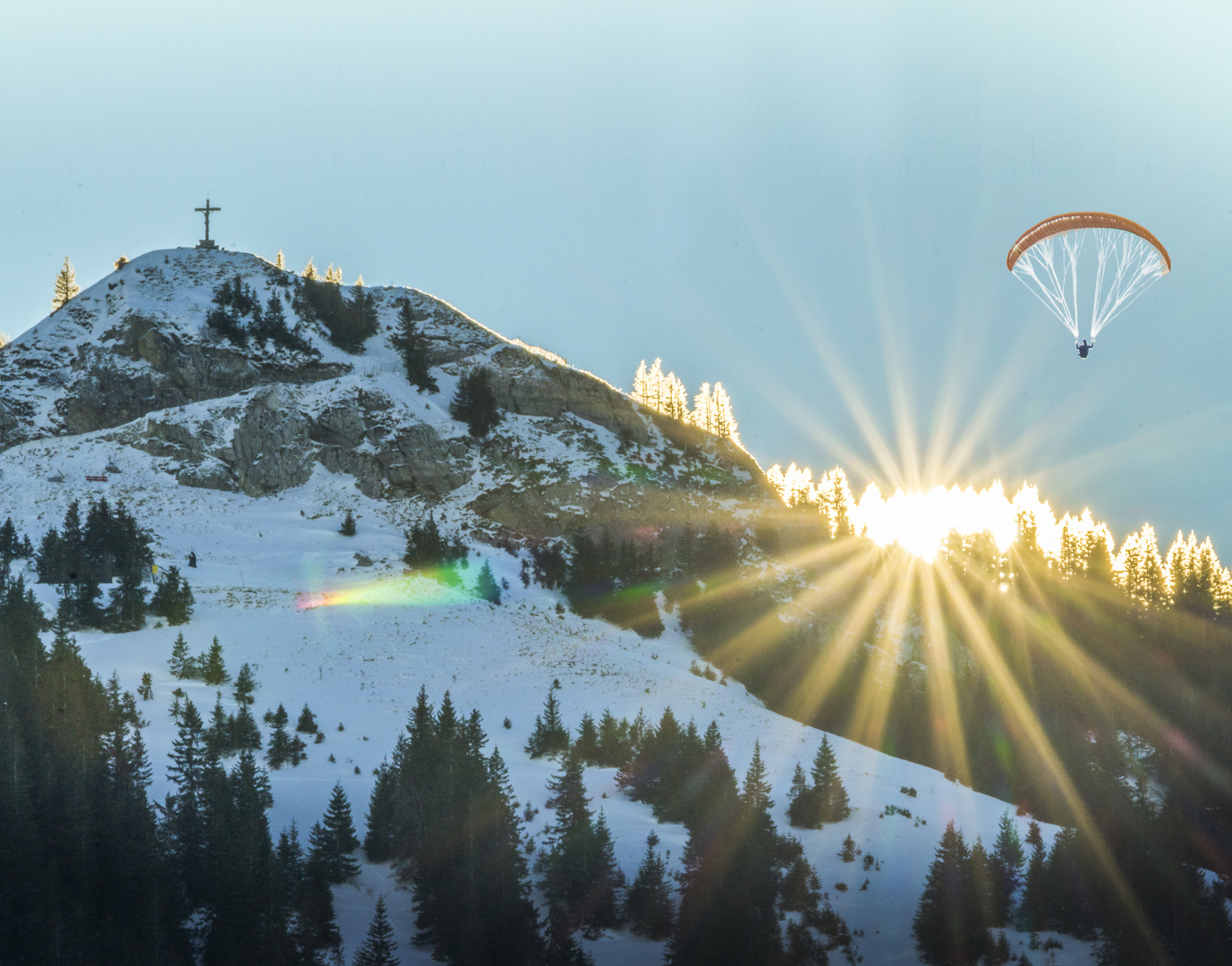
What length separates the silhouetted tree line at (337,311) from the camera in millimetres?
101562

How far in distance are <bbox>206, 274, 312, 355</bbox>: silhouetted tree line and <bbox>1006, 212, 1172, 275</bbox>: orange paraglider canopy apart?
73392 millimetres

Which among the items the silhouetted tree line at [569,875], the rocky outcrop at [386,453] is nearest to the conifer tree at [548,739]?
the silhouetted tree line at [569,875]

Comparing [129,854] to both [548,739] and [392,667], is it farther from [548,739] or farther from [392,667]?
[392,667]

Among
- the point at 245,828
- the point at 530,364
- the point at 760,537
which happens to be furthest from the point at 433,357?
the point at 245,828

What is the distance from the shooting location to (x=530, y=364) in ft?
339

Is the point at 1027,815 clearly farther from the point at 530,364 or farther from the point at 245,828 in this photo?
the point at 530,364

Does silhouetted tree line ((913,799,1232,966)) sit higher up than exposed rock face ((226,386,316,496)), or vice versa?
exposed rock face ((226,386,316,496))

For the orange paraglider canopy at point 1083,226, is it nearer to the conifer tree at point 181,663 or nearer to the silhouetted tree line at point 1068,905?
the silhouetted tree line at point 1068,905

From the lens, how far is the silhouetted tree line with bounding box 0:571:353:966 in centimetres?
2572

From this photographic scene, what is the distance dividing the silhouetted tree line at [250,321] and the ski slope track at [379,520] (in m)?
1.58

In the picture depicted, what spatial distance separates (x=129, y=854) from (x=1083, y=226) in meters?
38.5

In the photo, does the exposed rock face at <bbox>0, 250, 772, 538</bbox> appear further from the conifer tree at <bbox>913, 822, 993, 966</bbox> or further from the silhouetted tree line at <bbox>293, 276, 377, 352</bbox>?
the conifer tree at <bbox>913, 822, 993, 966</bbox>

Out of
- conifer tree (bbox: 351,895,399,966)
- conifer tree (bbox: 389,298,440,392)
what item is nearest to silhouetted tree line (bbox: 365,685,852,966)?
conifer tree (bbox: 351,895,399,966)

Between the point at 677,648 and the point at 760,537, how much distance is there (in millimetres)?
22625
